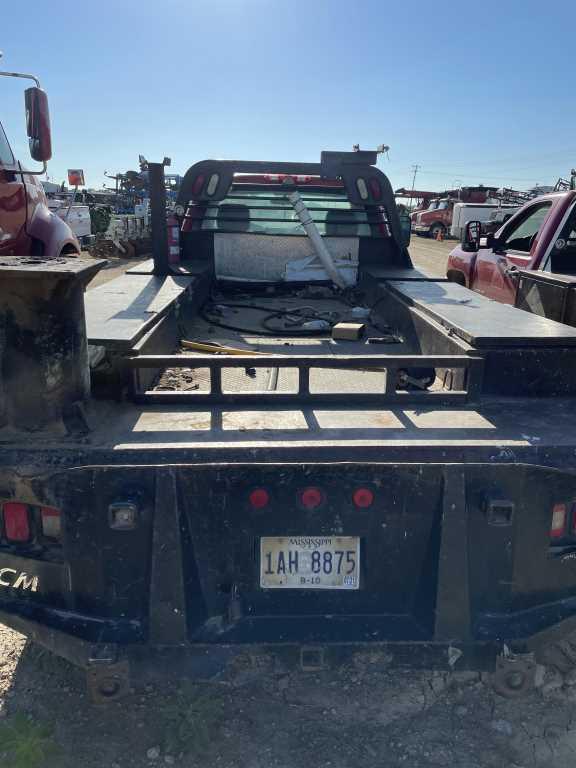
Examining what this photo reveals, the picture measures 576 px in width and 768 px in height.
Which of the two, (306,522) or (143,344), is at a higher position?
(143,344)

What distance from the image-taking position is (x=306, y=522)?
7.52ft

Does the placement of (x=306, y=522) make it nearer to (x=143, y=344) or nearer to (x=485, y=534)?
(x=485, y=534)

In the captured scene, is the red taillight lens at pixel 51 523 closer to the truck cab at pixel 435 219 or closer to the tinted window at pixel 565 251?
the tinted window at pixel 565 251

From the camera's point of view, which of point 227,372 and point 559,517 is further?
point 227,372

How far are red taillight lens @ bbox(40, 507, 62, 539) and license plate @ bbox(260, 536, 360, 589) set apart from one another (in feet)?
2.37

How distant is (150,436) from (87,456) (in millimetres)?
230

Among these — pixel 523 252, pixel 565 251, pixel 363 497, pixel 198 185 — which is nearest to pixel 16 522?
pixel 363 497

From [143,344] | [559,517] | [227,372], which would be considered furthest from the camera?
[227,372]

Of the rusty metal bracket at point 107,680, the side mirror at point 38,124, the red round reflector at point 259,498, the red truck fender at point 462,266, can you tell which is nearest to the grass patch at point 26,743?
the rusty metal bracket at point 107,680

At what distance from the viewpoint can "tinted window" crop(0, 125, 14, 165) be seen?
5527 millimetres

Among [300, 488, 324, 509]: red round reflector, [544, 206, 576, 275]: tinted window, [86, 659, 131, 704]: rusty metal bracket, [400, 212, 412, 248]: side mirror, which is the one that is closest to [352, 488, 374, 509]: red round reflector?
[300, 488, 324, 509]: red round reflector

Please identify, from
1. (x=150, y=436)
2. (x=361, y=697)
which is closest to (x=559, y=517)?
(x=361, y=697)

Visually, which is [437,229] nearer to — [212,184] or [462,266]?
[462,266]

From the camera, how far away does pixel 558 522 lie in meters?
2.37
